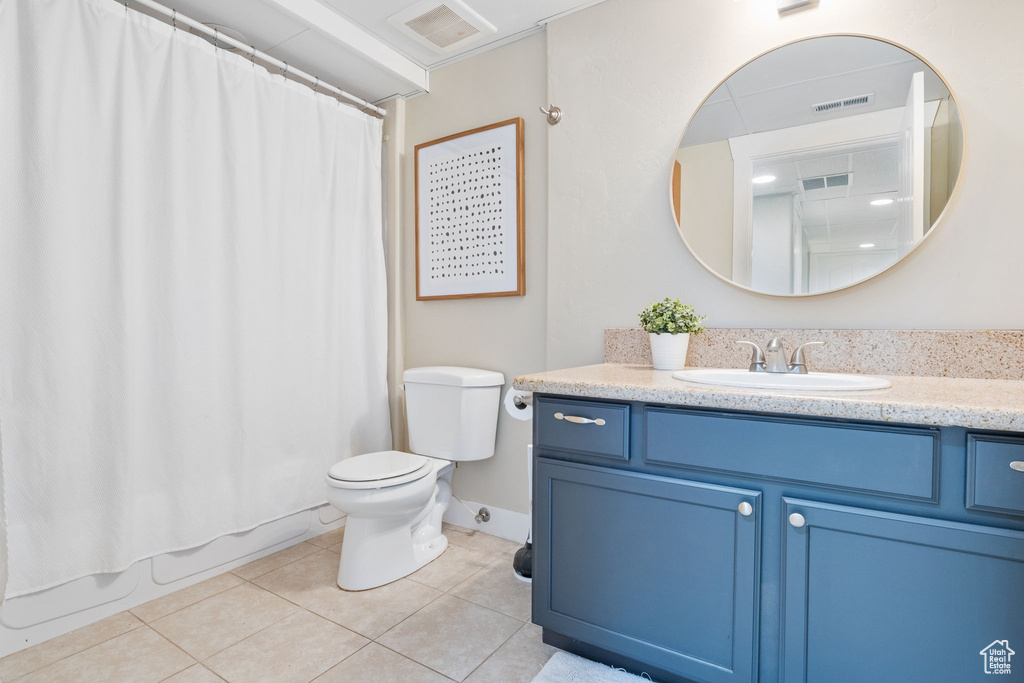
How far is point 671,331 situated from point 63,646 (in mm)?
2123

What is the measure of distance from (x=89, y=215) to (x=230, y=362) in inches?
25.7

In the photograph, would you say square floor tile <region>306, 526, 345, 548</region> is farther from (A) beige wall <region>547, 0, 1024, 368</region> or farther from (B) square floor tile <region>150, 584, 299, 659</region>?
(A) beige wall <region>547, 0, 1024, 368</region>

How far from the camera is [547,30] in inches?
82.0

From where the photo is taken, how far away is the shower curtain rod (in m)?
1.80

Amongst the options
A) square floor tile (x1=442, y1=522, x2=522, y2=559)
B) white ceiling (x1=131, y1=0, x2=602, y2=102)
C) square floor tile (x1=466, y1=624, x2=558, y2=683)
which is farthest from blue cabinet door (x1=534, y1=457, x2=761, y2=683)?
white ceiling (x1=131, y1=0, x2=602, y2=102)

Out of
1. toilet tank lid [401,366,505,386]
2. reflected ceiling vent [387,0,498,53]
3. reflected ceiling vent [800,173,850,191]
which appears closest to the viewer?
reflected ceiling vent [800,173,850,191]

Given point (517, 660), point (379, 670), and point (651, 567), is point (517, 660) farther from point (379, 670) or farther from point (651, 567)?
point (651, 567)

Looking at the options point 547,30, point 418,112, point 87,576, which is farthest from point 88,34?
point 87,576

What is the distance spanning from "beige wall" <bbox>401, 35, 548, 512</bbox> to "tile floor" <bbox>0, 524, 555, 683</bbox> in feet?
1.54

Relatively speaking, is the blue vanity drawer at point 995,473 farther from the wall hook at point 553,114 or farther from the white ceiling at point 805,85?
the wall hook at point 553,114

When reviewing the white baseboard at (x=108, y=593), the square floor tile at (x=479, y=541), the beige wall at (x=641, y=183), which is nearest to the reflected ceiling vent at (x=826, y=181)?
the beige wall at (x=641, y=183)

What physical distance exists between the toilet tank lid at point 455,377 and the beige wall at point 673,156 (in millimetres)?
325

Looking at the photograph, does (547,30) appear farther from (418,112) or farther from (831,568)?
(831,568)
